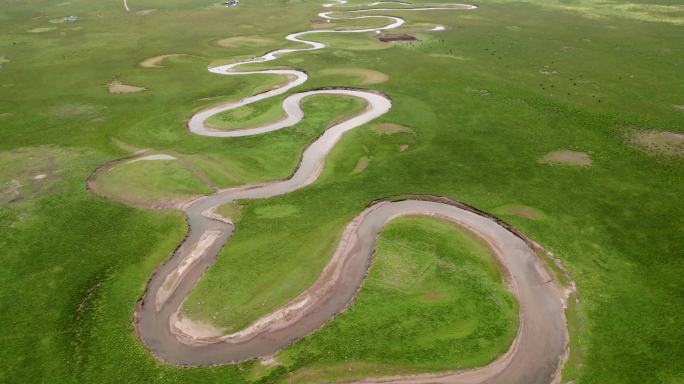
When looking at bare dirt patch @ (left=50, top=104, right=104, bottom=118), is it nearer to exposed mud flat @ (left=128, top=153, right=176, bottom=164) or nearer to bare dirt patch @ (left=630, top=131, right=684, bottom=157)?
exposed mud flat @ (left=128, top=153, right=176, bottom=164)

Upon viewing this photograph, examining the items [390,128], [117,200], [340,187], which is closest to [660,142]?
[390,128]

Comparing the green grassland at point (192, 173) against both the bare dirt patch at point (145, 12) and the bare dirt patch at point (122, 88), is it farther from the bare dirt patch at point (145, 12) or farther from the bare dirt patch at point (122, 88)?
the bare dirt patch at point (145, 12)

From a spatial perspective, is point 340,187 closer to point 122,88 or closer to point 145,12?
point 122,88

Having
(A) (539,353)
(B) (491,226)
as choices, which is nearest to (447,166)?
(B) (491,226)

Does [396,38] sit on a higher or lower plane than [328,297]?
higher

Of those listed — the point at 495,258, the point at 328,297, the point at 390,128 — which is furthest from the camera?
the point at 390,128

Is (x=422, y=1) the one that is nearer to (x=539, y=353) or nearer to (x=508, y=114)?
(x=508, y=114)

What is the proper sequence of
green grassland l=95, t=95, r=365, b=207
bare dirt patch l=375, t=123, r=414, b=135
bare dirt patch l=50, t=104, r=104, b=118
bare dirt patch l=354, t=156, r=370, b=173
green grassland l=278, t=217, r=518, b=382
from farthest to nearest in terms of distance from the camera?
bare dirt patch l=50, t=104, r=104, b=118
bare dirt patch l=375, t=123, r=414, b=135
bare dirt patch l=354, t=156, r=370, b=173
green grassland l=95, t=95, r=365, b=207
green grassland l=278, t=217, r=518, b=382

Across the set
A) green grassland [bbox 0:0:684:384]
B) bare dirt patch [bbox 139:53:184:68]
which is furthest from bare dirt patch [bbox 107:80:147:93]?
bare dirt patch [bbox 139:53:184:68]
